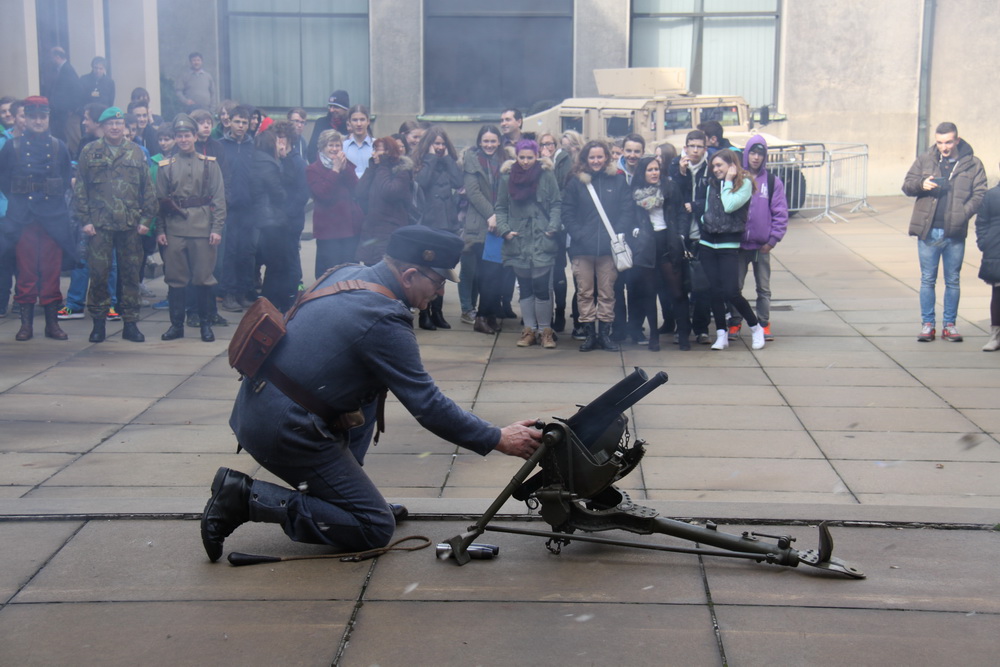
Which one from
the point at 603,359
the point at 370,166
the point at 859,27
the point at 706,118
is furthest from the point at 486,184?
the point at 859,27

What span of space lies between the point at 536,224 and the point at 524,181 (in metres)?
0.34

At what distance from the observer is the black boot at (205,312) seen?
29.0 ft

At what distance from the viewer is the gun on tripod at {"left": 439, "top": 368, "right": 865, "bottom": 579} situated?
4117mm

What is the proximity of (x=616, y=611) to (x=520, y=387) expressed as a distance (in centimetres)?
366

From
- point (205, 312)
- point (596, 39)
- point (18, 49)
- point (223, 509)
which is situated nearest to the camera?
point (223, 509)

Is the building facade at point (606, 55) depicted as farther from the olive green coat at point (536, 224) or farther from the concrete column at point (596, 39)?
the olive green coat at point (536, 224)

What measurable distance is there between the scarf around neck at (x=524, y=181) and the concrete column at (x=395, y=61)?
12321 millimetres

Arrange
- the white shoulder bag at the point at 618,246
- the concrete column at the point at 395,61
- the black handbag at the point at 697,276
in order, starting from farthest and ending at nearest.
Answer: the concrete column at the point at 395,61 → the black handbag at the point at 697,276 → the white shoulder bag at the point at 618,246

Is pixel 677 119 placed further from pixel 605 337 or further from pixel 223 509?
pixel 223 509

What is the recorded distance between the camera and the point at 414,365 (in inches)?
165

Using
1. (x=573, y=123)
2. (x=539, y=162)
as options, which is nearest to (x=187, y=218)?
(x=539, y=162)

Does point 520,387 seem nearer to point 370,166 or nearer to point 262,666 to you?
point 370,166

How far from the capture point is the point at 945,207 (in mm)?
8484

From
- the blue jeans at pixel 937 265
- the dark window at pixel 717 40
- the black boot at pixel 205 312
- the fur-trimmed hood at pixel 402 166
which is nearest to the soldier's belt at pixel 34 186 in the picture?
the black boot at pixel 205 312
